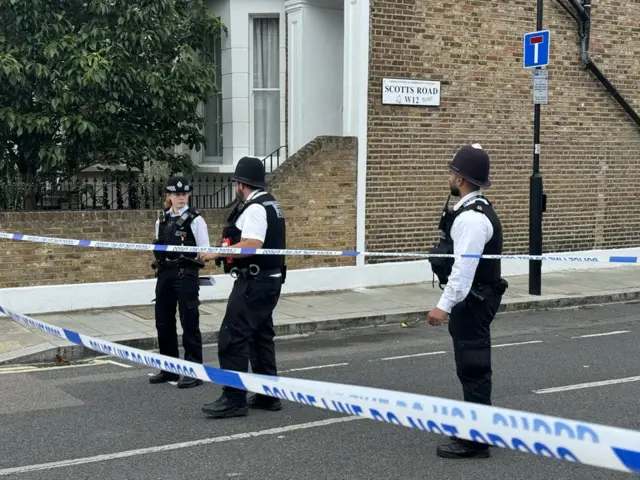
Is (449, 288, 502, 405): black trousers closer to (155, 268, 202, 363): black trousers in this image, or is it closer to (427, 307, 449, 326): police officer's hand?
(427, 307, 449, 326): police officer's hand

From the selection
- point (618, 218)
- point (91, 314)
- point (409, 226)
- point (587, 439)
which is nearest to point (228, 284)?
point (91, 314)

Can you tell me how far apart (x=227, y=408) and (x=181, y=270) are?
1517 millimetres

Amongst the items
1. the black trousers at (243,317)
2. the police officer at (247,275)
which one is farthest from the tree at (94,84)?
the black trousers at (243,317)

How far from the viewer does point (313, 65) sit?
14008 millimetres

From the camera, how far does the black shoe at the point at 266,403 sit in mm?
6285

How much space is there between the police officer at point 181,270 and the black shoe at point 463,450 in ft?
8.70

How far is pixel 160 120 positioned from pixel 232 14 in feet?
10.1

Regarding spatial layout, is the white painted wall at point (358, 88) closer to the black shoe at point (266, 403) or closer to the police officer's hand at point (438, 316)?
the black shoe at point (266, 403)

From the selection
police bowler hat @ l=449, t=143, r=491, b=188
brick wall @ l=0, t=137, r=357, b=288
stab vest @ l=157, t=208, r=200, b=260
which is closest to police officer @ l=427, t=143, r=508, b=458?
police bowler hat @ l=449, t=143, r=491, b=188

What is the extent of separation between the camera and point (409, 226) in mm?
13266

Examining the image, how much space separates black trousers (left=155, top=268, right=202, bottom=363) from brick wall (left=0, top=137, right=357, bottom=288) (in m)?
3.73

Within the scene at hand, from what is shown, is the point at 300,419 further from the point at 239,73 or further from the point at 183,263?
the point at 239,73

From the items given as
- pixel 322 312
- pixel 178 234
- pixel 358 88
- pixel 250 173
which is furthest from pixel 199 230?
pixel 358 88

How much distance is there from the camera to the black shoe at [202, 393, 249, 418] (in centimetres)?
607
